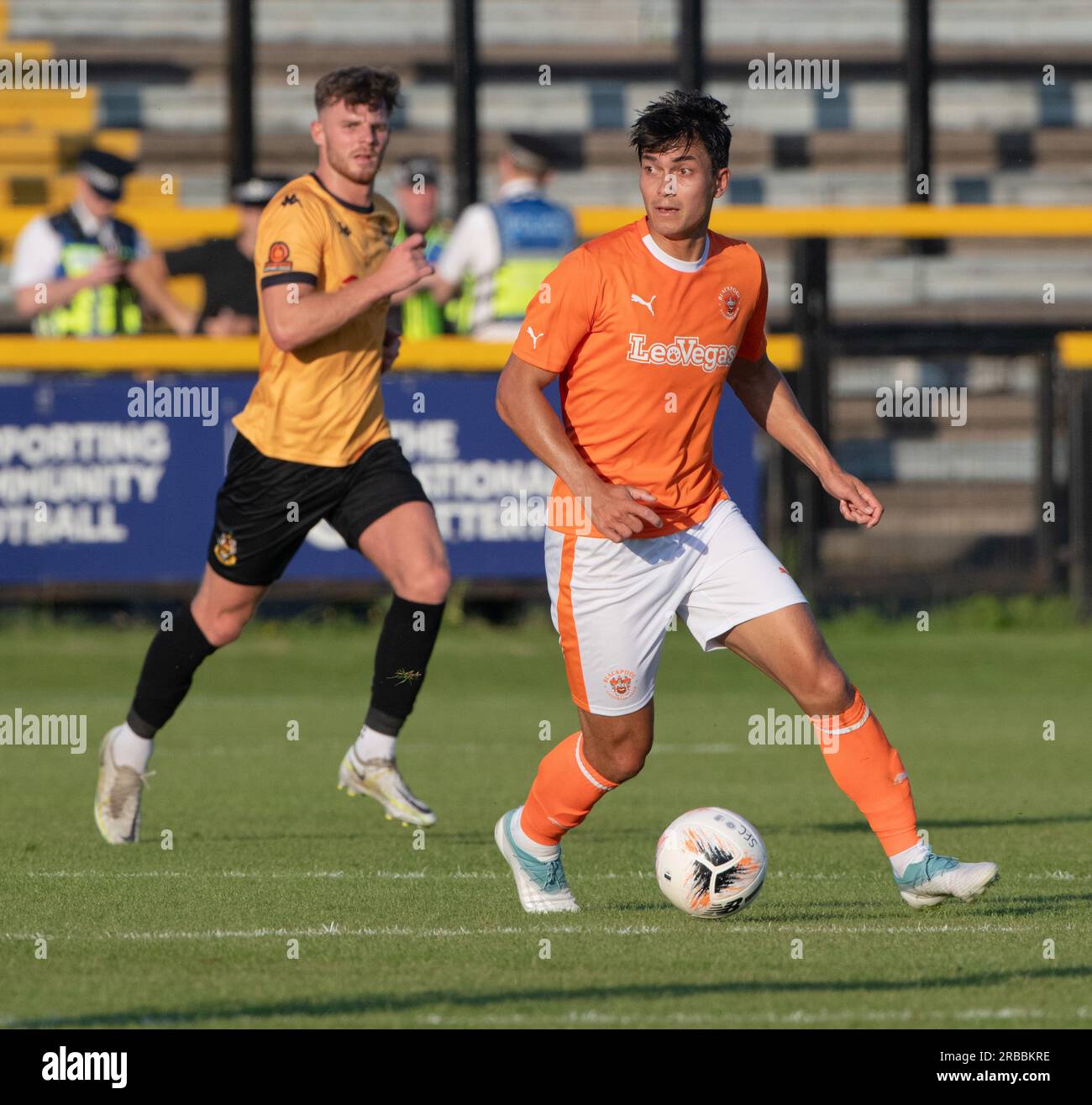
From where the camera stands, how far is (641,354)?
18.6 feet

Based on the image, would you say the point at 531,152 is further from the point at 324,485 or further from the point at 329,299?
the point at 329,299

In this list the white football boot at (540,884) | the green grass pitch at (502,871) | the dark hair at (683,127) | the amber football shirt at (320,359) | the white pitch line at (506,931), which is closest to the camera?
the green grass pitch at (502,871)

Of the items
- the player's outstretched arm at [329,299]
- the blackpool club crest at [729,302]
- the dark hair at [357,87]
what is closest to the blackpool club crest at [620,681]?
the blackpool club crest at [729,302]

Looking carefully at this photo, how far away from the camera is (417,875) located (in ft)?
21.3

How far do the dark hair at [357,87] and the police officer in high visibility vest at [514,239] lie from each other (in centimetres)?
596

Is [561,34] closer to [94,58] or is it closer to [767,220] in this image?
[94,58]

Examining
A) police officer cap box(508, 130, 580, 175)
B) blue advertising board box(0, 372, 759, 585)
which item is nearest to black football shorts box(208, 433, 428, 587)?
blue advertising board box(0, 372, 759, 585)

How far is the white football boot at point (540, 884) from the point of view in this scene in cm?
584

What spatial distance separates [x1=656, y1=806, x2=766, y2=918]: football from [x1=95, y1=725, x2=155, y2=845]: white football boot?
2.30 m

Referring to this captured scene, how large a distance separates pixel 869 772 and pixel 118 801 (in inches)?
107

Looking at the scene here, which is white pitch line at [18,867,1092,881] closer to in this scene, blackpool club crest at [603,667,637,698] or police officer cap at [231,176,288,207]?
blackpool club crest at [603,667,637,698]

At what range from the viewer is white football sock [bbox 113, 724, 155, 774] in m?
7.36

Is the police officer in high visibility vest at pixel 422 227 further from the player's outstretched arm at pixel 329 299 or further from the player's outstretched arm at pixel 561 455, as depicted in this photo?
the player's outstretched arm at pixel 561 455

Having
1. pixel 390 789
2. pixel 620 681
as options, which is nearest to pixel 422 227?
pixel 390 789
